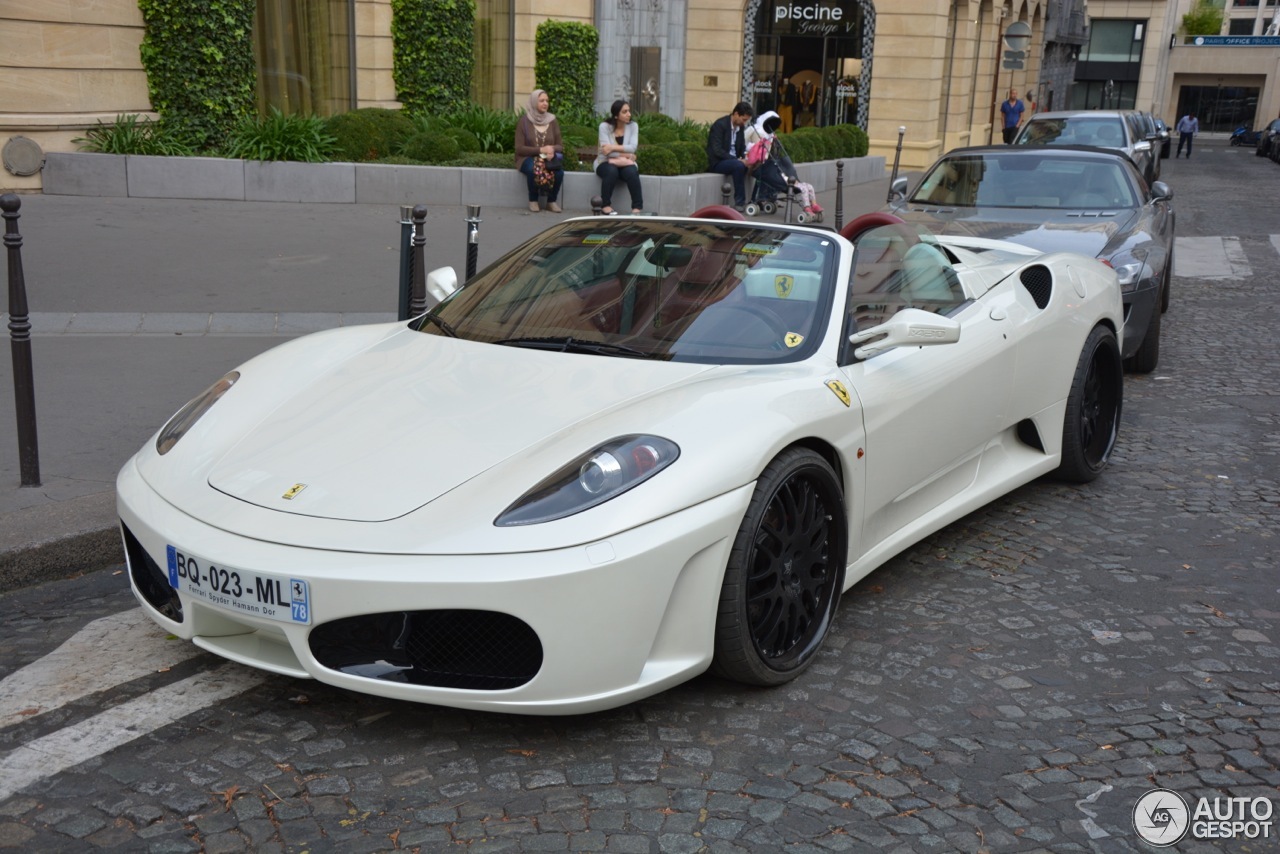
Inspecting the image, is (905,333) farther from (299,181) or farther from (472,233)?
(299,181)

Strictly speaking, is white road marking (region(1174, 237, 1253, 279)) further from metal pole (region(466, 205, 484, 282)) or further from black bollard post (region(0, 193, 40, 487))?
black bollard post (region(0, 193, 40, 487))

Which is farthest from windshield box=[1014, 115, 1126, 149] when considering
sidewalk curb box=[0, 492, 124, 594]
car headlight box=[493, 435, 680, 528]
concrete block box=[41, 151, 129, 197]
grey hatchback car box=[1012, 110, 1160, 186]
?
car headlight box=[493, 435, 680, 528]

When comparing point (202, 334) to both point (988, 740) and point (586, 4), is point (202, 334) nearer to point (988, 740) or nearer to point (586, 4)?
point (988, 740)

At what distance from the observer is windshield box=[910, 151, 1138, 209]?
9.90 meters

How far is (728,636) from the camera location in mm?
3551

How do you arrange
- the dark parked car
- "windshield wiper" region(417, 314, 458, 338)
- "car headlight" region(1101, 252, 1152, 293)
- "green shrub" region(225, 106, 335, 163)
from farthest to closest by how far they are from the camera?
the dark parked car → "green shrub" region(225, 106, 335, 163) → "car headlight" region(1101, 252, 1152, 293) → "windshield wiper" region(417, 314, 458, 338)

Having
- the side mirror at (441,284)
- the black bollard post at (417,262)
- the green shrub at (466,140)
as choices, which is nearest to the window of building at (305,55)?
the green shrub at (466,140)

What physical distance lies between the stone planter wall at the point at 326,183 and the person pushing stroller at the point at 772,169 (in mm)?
661

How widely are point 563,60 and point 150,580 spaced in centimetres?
1955

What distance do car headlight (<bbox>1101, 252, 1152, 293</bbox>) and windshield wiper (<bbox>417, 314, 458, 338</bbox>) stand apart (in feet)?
15.5

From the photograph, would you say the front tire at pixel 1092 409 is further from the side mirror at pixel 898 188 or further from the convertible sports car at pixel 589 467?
the side mirror at pixel 898 188

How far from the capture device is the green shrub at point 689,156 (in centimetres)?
1686

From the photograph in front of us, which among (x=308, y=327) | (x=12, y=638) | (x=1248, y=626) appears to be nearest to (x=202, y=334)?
(x=308, y=327)

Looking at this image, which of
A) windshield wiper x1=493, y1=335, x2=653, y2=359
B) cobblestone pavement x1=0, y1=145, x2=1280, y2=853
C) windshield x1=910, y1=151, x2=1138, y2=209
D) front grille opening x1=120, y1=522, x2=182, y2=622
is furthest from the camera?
windshield x1=910, y1=151, x2=1138, y2=209
